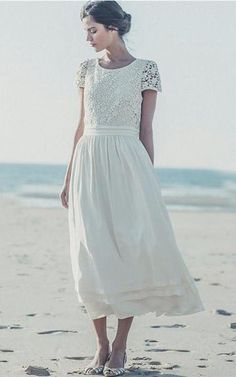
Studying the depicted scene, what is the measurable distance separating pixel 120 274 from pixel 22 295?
2.09m

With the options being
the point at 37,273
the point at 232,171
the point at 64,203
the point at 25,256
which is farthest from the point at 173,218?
the point at 232,171

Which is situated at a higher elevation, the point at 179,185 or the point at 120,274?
the point at 120,274

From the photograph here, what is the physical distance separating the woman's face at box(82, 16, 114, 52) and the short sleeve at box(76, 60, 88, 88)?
0.53 ft

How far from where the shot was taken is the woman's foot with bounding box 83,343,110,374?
4.38m

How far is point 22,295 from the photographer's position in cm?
635

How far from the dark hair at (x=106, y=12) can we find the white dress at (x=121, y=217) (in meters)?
0.20

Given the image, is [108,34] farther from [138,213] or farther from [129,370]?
[129,370]

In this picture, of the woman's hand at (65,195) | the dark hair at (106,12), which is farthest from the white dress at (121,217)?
the dark hair at (106,12)

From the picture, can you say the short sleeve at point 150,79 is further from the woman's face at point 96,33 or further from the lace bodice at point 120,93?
the woman's face at point 96,33

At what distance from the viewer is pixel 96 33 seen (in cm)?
450

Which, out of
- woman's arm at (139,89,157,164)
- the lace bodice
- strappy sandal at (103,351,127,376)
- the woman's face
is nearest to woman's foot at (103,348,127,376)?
strappy sandal at (103,351,127,376)

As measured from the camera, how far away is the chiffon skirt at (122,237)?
437cm

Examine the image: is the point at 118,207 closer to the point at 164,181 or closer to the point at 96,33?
the point at 96,33

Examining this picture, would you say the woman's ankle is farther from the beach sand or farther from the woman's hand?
the woman's hand
